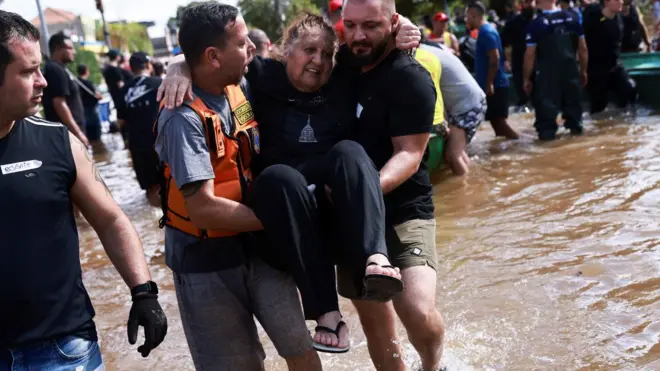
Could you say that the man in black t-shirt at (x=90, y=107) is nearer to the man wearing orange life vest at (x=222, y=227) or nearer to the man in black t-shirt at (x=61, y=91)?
the man in black t-shirt at (x=61, y=91)

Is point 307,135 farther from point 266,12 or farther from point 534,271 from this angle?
point 266,12

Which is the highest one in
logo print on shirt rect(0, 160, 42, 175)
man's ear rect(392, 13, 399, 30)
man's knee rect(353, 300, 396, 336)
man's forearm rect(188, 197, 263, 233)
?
man's ear rect(392, 13, 399, 30)

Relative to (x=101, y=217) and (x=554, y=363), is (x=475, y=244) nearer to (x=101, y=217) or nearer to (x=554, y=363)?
(x=554, y=363)

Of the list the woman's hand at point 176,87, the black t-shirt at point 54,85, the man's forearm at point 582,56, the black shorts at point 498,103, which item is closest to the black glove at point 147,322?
the woman's hand at point 176,87

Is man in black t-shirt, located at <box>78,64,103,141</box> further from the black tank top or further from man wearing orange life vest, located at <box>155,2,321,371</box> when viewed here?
the black tank top

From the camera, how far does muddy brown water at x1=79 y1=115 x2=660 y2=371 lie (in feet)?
13.5

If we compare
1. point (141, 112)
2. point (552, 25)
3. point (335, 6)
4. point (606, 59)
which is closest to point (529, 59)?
point (552, 25)

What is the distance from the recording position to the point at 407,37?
3.40 metres

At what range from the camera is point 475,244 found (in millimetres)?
6055

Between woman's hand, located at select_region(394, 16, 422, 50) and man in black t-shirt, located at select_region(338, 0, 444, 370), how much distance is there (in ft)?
0.15

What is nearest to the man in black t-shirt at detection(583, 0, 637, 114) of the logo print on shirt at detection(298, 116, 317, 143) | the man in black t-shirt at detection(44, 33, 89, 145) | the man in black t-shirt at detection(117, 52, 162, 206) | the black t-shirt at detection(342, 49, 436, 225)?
the man in black t-shirt at detection(117, 52, 162, 206)

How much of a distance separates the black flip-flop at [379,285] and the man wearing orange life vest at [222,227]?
1.40ft

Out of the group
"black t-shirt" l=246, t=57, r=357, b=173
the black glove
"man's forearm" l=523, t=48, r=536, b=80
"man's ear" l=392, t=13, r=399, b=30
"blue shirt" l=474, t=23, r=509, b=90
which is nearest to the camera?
the black glove

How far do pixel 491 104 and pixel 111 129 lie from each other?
12.3 meters
